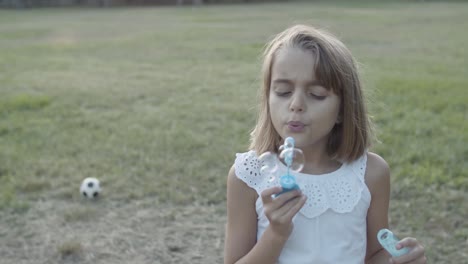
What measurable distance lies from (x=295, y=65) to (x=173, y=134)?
3.50 meters

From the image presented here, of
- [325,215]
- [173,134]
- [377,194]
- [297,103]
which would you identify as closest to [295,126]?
[297,103]

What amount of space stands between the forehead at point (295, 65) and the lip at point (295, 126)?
0.12 m

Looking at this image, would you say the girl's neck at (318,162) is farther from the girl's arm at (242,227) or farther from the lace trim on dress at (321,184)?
the girl's arm at (242,227)

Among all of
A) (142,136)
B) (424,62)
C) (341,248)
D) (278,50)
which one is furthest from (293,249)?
(424,62)

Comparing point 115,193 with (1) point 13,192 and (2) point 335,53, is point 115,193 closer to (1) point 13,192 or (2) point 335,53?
(1) point 13,192

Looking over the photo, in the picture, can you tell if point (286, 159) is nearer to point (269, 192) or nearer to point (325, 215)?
point (269, 192)

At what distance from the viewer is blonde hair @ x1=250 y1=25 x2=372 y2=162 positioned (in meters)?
1.65

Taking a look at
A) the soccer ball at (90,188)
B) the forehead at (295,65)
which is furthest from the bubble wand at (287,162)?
the soccer ball at (90,188)

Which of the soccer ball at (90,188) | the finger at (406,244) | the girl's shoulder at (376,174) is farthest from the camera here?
the soccer ball at (90,188)

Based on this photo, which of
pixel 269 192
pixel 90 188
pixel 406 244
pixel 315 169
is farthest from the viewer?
pixel 90 188

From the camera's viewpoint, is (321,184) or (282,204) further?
(321,184)

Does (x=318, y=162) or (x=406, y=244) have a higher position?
(x=318, y=162)

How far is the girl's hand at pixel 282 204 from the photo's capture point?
1.46 meters

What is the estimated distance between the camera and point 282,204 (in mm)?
1472
